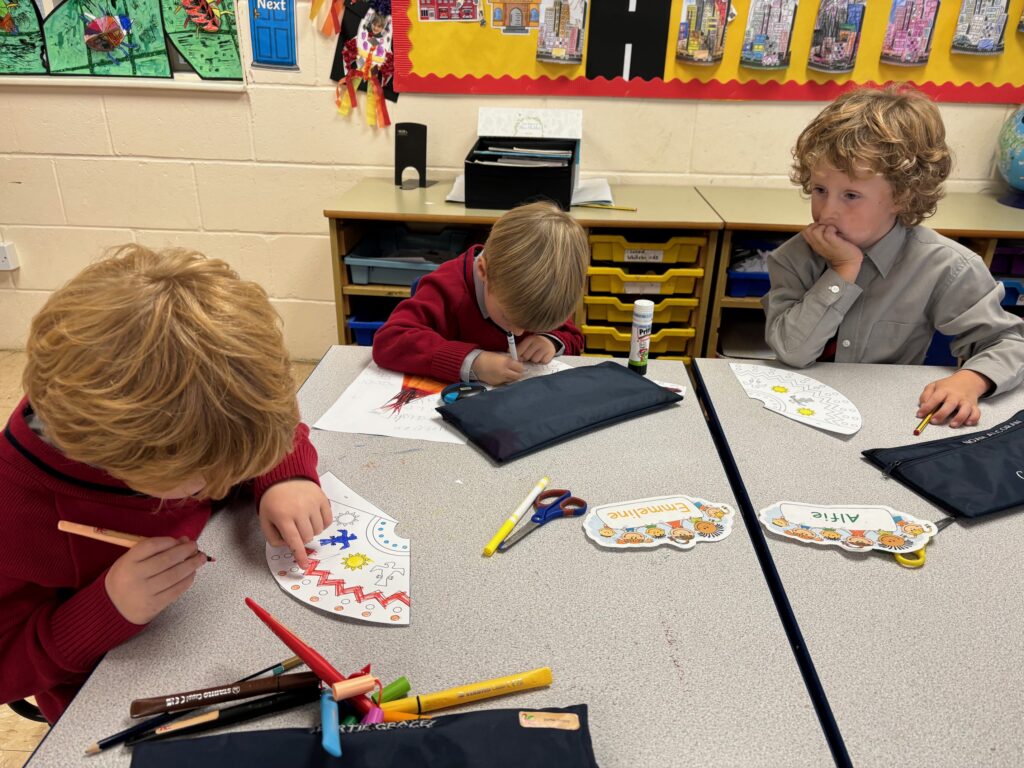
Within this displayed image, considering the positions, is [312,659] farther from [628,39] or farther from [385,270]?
[628,39]

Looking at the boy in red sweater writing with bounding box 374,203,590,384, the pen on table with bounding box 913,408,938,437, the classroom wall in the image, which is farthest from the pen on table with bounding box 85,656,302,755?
the classroom wall

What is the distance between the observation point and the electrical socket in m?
2.73

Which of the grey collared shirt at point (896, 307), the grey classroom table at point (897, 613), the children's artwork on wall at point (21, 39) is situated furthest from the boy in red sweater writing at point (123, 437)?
the children's artwork on wall at point (21, 39)

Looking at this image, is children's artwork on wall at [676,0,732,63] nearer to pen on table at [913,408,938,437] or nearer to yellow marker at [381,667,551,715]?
pen on table at [913,408,938,437]

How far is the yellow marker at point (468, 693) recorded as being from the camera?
0.64 metres

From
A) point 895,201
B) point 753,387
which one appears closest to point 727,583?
point 753,387

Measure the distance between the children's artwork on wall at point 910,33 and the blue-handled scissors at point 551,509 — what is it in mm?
2160

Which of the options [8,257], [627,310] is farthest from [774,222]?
[8,257]

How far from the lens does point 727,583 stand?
0.81 metres

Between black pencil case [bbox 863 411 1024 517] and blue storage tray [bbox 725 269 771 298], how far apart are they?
3.83 feet

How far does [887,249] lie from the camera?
1.46m

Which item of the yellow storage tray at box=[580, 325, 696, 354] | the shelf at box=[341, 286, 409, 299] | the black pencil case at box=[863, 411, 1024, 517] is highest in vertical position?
the black pencil case at box=[863, 411, 1024, 517]

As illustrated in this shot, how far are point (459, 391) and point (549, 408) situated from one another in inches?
6.9

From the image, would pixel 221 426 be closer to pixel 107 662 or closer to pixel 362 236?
pixel 107 662
